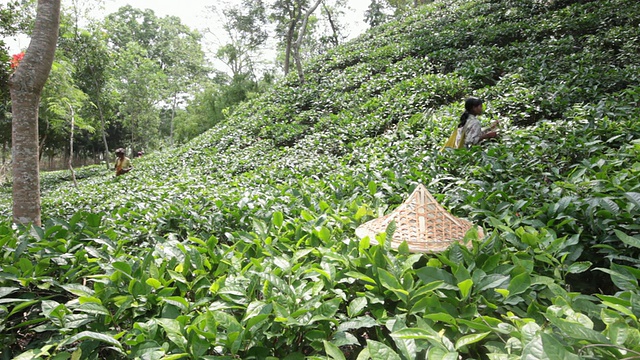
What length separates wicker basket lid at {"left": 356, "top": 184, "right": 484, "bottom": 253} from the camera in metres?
1.63

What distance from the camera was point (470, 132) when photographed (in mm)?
3852

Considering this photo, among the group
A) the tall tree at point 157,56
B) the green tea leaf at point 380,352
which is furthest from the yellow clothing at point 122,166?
the tall tree at point 157,56

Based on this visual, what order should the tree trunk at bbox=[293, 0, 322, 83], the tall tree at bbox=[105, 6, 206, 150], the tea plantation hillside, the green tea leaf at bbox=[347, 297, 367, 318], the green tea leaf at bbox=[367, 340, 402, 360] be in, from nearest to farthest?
the green tea leaf at bbox=[367, 340, 402, 360]
the tea plantation hillside
the green tea leaf at bbox=[347, 297, 367, 318]
the tree trunk at bbox=[293, 0, 322, 83]
the tall tree at bbox=[105, 6, 206, 150]

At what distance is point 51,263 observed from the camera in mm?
1717

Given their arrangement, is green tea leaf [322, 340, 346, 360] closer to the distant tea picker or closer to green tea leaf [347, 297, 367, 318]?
green tea leaf [347, 297, 367, 318]

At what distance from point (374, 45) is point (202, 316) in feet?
41.2

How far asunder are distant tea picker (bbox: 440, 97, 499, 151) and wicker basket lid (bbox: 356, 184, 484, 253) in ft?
7.25

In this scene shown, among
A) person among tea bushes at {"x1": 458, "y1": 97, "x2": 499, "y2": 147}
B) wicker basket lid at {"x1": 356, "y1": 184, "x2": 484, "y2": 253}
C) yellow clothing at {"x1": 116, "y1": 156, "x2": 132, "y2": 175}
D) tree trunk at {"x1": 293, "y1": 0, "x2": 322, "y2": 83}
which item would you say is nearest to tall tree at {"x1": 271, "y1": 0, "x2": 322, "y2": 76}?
tree trunk at {"x1": 293, "y1": 0, "x2": 322, "y2": 83}

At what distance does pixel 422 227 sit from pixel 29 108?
3.79 meters

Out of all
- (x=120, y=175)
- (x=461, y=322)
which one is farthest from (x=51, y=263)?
(x=120, y=175)

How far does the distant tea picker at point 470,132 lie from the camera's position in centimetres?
381

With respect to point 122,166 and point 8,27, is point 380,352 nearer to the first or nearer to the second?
point 8,27

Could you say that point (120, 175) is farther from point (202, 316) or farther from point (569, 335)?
point (569, 335)

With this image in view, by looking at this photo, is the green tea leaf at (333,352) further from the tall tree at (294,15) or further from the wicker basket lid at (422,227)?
the tall tree at (294,15)
